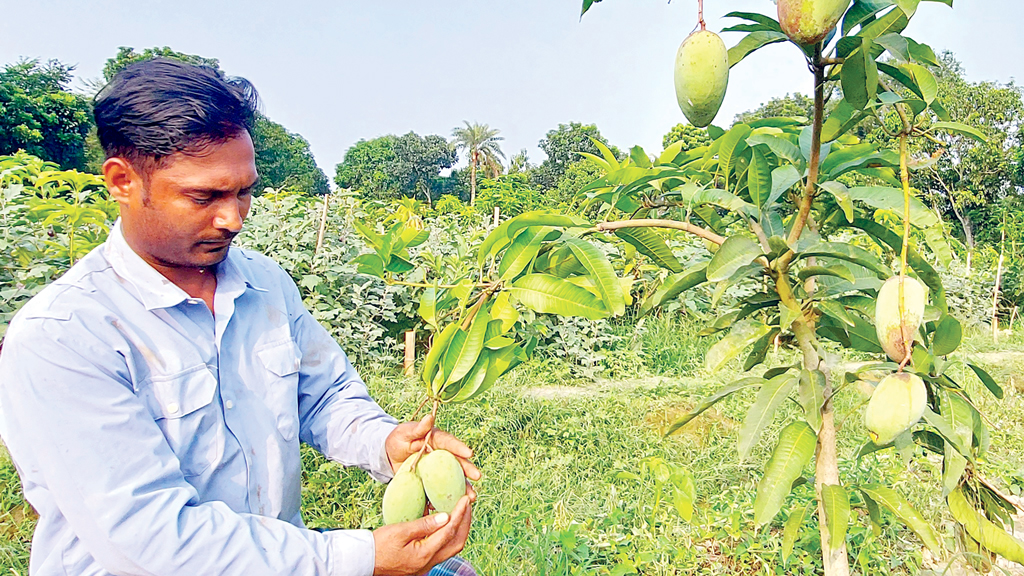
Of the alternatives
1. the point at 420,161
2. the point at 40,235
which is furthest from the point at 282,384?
the point at 420,161

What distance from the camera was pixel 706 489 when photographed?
256 cm

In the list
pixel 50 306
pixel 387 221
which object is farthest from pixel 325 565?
pixel 387 221

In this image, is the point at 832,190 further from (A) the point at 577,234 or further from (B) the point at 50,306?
(B) the point at 50,306

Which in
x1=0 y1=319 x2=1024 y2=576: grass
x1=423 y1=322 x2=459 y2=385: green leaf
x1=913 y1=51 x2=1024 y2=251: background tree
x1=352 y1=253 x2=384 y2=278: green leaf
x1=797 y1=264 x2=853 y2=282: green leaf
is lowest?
x1=0 y1=319 x2=1024 y2=576: grass

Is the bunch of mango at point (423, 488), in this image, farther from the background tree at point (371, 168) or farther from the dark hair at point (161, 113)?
the background tree at point (371, 168)

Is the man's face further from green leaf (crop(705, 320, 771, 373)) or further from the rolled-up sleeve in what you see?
green leaf (crop(705, 320, 771, 373))

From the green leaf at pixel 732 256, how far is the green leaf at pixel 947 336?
26 cm

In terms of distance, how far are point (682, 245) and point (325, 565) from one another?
522 cm

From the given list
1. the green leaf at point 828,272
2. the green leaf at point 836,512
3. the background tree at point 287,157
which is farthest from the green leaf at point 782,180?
the background tree at point 287,157

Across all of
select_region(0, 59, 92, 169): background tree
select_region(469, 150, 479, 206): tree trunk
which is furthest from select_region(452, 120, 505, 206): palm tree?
select_region(0, 59, 92, 169): background tree

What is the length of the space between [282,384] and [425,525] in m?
0.40

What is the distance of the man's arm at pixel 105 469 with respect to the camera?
843mm

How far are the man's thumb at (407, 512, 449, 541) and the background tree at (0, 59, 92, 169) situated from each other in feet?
56.1

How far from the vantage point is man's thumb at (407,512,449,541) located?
92 cm
